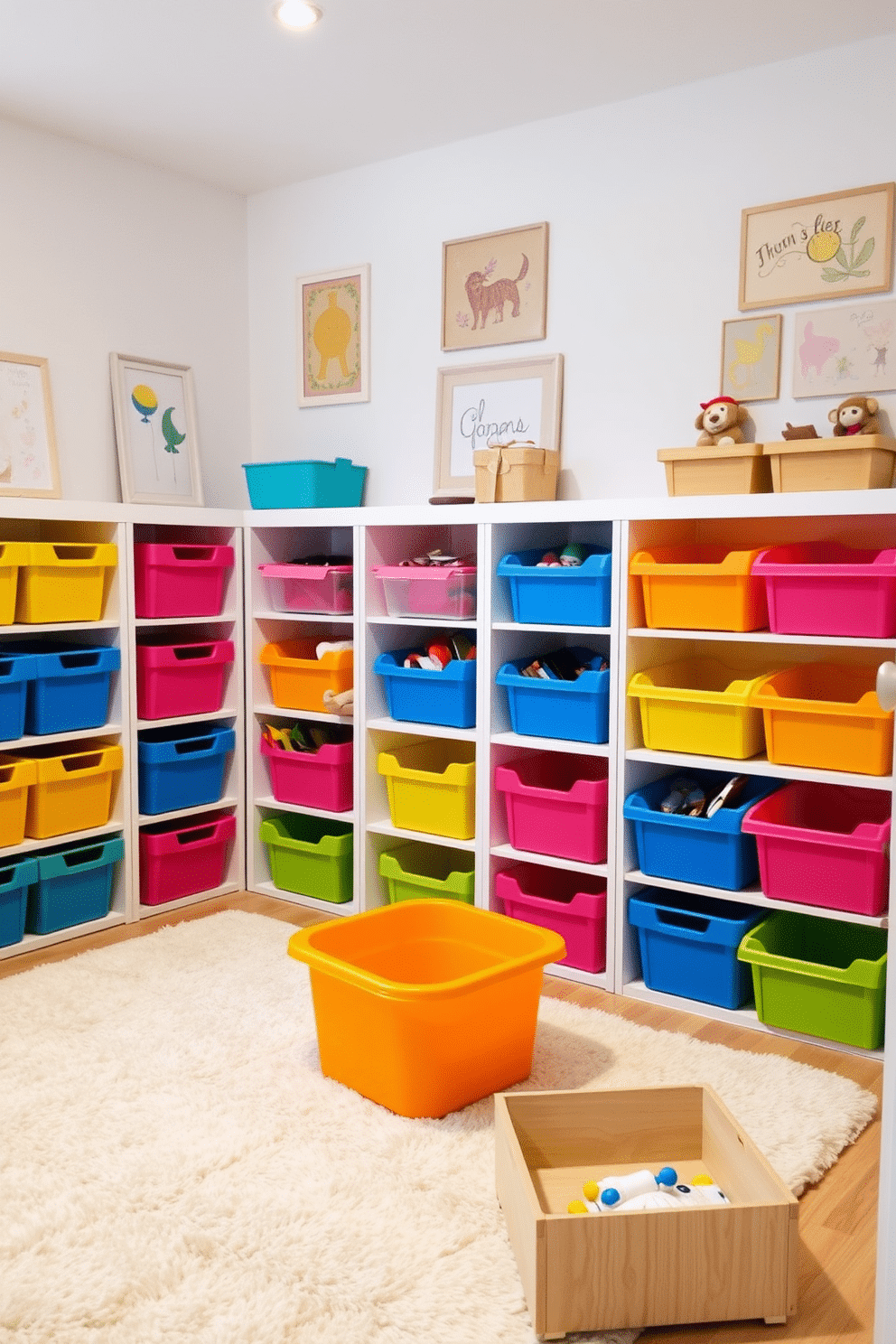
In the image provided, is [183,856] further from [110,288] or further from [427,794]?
[110,288]

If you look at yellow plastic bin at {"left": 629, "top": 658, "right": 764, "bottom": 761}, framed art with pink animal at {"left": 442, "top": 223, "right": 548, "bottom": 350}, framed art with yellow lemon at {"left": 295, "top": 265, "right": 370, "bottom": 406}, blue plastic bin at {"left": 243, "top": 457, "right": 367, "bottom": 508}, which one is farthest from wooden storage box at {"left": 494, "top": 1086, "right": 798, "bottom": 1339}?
framed art with yellow lemon at {"left": 295, "top": 265, "right": 370, "bottom": 406}

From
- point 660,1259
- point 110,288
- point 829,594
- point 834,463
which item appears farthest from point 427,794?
point 110,288

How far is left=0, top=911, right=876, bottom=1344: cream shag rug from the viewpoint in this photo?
1699 mm

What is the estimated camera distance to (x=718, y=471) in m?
2.72

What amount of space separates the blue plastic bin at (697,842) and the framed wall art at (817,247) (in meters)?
1.25

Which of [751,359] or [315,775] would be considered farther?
[315,775]

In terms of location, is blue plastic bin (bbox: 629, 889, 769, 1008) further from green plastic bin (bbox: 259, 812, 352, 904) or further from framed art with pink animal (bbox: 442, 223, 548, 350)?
framed art with pink animal (bbox: 442, 223, 548, 350)

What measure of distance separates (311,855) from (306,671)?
0.58 metres

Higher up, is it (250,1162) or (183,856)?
(183,856)

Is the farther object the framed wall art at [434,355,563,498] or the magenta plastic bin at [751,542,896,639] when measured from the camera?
the framed wall art at [434,355,563,498]

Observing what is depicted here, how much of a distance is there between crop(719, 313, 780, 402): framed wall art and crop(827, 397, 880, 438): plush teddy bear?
28 centimetres

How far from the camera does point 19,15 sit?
2.65m

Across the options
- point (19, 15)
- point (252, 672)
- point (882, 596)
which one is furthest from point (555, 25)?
point (252, 672)

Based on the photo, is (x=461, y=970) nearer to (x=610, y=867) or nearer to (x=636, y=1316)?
(x=610, y=867)
